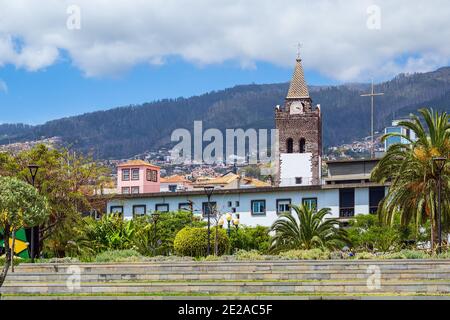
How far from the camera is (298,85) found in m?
119

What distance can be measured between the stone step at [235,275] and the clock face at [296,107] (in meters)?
86.6

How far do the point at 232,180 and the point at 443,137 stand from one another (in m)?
66.8

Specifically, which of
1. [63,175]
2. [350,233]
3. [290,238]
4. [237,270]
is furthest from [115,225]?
[237,270]

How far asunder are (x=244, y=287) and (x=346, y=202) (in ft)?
146

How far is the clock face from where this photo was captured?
11315 cm

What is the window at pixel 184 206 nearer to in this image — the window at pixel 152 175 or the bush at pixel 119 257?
the bush at pixel 119 257

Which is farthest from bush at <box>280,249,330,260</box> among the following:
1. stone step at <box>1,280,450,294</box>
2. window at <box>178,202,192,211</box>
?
window at <box>178,202,192,211</box>

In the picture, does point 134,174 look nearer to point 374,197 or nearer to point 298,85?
point 298,85

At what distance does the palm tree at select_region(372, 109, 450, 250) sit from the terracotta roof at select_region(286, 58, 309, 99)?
74.8 metres

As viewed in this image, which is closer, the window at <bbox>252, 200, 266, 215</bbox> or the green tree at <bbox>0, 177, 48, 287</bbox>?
the green tree at <bbox>0, 177, 48, 287</bbox>

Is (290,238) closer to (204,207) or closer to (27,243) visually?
(27,243)

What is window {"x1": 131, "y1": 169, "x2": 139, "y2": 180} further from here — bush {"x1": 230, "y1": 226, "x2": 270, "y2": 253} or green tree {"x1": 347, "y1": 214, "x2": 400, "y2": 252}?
green tree {"x1": 347, "y1": 214, "x2": 400, "y2": 252}

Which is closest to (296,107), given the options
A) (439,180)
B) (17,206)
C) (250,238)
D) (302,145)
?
(302,145)

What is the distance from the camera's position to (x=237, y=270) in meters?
28.0
